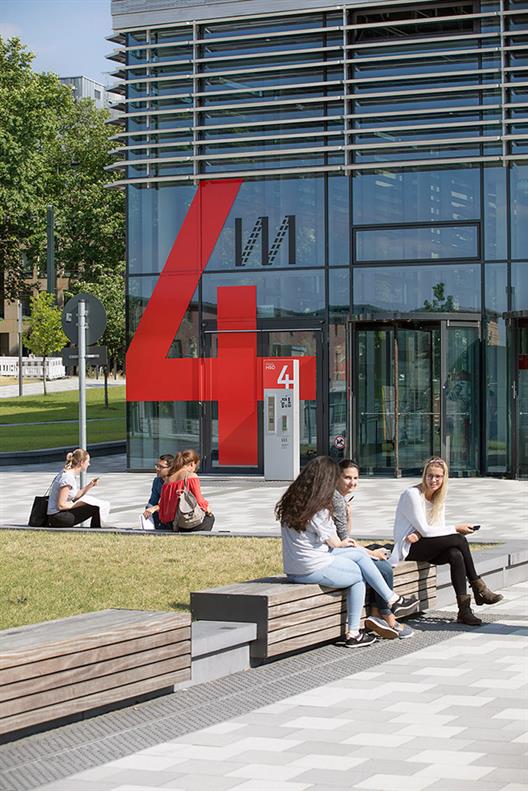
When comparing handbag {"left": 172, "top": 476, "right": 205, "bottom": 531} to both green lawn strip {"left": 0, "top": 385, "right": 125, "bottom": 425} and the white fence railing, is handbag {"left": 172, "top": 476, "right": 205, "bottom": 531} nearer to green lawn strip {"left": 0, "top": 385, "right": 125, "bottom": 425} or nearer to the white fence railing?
green lawn strip {"left": 0, "top": 385, "right": 125, "bottom": 425}

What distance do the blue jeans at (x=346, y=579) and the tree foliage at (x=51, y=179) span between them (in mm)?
54236

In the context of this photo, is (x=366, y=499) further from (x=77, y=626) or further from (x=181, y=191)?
(x=77, y=626)

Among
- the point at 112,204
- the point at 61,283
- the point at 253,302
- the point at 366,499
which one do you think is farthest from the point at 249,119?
the point at 61,283

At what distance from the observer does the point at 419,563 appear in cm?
1163

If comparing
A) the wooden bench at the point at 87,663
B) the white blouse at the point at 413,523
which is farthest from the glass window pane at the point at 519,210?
the wooden bench at the point at 87,663

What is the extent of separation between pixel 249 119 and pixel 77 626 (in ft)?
72.3

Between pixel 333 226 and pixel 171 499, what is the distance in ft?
43.6

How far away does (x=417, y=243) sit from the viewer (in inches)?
1099

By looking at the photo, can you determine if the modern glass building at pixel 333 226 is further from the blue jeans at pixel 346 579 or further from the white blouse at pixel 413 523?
the blue jeans at pixel 346 579

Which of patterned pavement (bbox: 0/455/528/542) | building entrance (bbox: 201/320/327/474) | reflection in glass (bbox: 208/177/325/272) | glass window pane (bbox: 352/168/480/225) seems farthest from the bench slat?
reflection in glass (bbox: 208/177/325/272)

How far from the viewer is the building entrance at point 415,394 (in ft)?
90.9

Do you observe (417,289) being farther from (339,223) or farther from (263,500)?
(263,500)

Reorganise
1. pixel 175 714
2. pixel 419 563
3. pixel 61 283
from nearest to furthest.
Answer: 1. pixel 175 714
2. pixel 419 563
3. pixel 61 283

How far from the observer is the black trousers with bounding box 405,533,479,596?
452 inches
